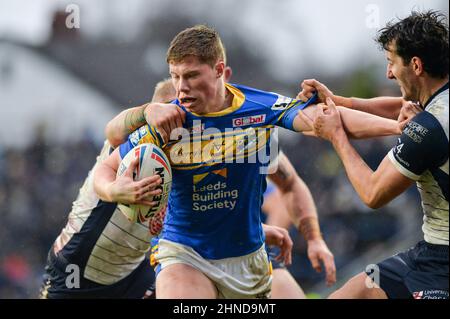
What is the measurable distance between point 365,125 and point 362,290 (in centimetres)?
110

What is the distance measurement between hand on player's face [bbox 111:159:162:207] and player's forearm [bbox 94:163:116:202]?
0.07m

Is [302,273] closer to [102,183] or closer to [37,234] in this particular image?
[37,234]

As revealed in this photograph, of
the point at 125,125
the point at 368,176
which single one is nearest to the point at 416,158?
the point at 368,176

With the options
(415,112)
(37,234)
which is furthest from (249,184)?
(37,234)

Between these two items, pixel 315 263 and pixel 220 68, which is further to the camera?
pixel 315 263

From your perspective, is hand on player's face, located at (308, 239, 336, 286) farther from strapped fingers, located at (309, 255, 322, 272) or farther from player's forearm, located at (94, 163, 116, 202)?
player's forearm, located at (94, 163, 116, 202)

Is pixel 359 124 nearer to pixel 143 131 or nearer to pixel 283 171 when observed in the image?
pixel 143 131

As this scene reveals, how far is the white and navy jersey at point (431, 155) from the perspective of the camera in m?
4.51

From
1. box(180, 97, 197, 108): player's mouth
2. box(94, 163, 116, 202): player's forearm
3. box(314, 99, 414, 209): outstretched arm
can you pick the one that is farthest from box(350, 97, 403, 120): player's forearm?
box(94, 163, 116, 202): player's forearm

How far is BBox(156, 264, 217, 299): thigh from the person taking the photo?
5090 millimetres

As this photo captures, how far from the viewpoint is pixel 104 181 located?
5.23 meters

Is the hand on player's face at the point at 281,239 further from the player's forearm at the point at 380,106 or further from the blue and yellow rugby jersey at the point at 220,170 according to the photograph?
the player's forearm at the point at 380,106

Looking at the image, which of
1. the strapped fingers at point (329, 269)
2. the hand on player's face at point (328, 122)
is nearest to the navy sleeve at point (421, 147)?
the hand on player's face at point (328, 122)

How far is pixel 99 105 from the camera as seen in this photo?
19.6 meters
